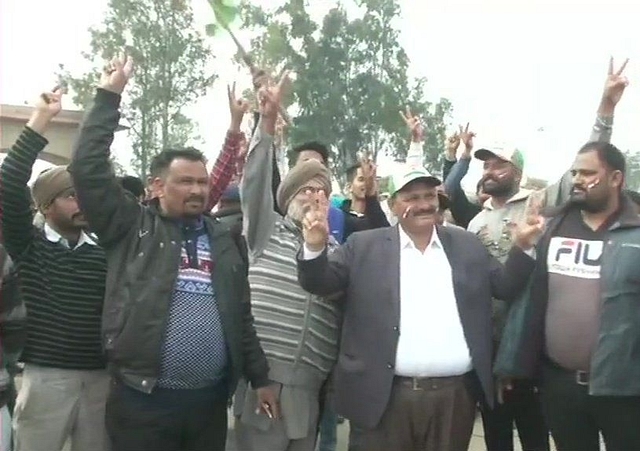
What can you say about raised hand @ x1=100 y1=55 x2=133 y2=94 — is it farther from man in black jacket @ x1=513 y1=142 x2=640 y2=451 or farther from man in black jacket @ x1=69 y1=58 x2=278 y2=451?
man in black jacket @ x1=513 y1=142 x2=640 y2=451

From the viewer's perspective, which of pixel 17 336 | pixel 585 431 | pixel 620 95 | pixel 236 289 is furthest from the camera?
pixel 620 95

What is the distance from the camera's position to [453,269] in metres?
4.40

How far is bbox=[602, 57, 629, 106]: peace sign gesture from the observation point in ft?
16.4

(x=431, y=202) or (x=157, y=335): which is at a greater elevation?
(x=431, y=202)

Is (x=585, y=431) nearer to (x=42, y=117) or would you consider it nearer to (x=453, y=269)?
(x=453, y=269)

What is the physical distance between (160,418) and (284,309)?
89 centimetres

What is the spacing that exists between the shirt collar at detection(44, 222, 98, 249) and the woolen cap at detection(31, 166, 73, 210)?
0.13 meters

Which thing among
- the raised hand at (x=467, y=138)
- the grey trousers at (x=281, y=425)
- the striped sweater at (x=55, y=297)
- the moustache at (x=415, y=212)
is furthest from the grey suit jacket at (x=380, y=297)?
the raised hand at (x=467, y=138)

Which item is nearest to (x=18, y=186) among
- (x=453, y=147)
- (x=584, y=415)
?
(x=584, y=415)

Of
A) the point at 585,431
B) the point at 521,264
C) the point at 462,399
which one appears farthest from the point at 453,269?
the point at 585,431

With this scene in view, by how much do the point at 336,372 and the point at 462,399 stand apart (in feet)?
2.06

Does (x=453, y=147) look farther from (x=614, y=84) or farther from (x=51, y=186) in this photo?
(x=51, y=186)

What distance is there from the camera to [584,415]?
14.5ft

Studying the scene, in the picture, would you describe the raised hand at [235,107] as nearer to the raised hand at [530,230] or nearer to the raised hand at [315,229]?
the raised hand at [315,229]
